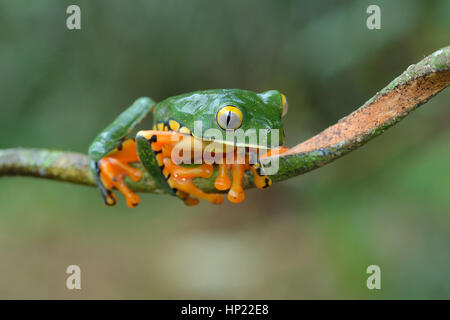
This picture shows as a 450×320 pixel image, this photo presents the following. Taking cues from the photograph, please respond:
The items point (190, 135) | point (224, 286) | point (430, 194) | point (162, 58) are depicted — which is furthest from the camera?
point (162, 58)

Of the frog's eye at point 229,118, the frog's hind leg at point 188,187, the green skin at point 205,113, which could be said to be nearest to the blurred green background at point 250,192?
the frog's hind leg at point 188,187

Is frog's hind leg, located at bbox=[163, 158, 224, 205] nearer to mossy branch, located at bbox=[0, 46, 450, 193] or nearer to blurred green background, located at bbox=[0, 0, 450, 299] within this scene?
mossy branch, located at bbox=[0, 46, 450, 193]

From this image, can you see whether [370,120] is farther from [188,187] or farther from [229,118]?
[188,187]

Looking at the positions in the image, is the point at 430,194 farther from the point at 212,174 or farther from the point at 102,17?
the point at 102,17

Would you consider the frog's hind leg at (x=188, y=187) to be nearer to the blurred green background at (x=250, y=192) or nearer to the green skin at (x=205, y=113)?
the green skin at (x=205, y=113)

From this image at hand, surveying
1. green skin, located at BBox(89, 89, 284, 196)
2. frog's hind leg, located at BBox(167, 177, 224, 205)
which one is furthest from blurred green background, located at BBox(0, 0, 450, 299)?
green skin, located at BBox(89, 89, 284, 196)

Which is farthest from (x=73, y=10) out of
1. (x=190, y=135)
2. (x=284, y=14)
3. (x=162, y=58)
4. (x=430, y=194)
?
(x=430, y=194)
